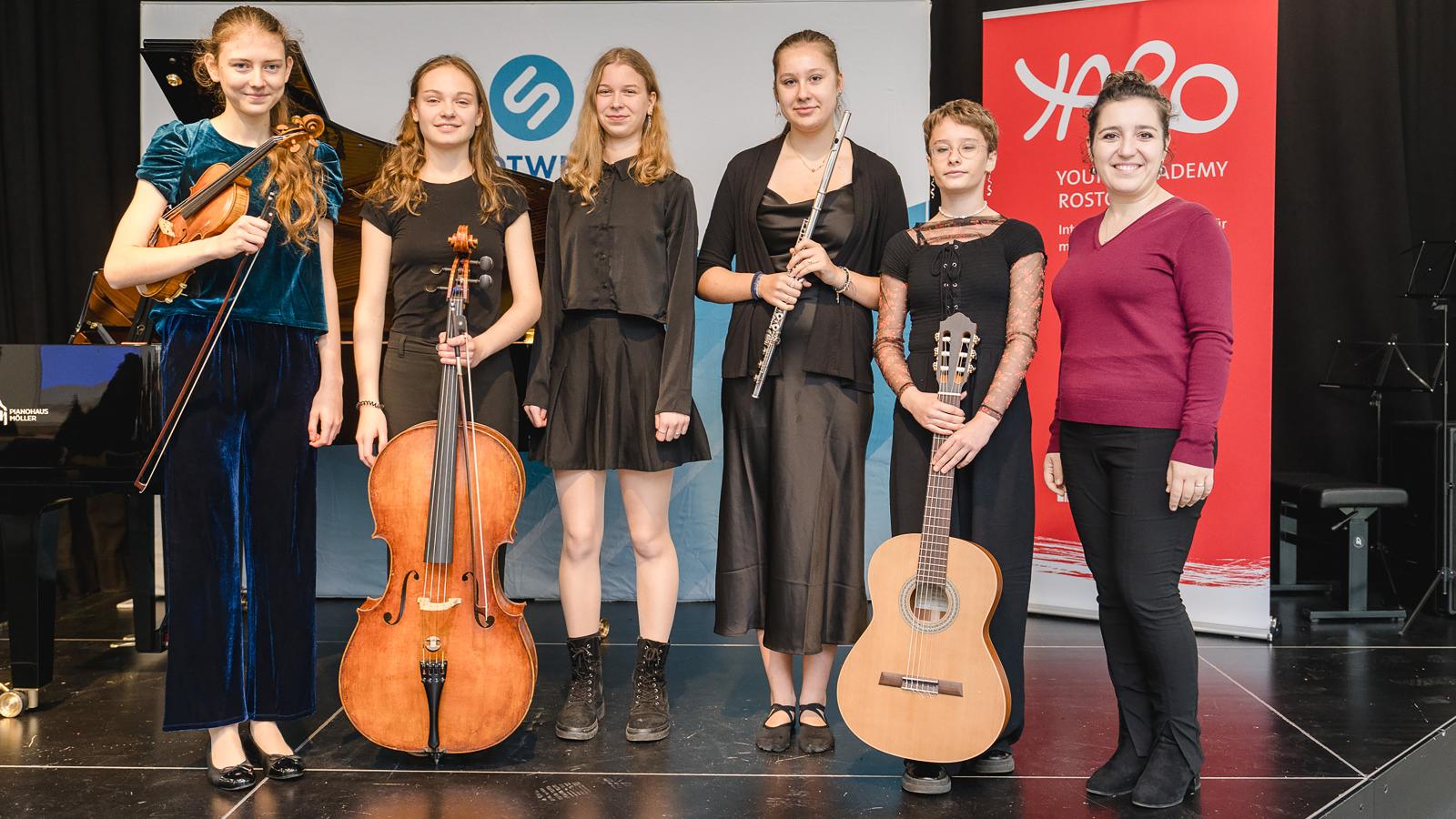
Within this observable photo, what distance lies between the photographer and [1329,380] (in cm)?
460

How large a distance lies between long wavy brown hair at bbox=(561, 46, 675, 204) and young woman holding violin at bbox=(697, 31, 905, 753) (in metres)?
0.23

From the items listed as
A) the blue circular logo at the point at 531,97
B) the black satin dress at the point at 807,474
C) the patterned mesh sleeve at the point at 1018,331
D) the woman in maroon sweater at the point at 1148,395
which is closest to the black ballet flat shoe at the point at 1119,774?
the woman in maroon sweater at the point at 1148,395

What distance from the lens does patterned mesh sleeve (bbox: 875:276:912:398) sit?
8.23 feet

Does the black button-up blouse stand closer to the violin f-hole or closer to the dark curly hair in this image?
the violin f-hole

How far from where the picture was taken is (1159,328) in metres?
2.28

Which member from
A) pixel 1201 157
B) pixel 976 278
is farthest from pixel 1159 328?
pixel 1201 157

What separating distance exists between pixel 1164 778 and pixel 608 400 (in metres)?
1.55

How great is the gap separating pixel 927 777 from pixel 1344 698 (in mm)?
1603

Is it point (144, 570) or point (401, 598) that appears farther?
point (144, 570)

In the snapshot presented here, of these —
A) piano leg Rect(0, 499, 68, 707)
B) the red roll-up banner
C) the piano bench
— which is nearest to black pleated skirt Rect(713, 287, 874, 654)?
the red roll-up banner

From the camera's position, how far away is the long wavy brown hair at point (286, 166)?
229cm

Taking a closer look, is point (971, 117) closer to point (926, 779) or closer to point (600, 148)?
point (600, 148)

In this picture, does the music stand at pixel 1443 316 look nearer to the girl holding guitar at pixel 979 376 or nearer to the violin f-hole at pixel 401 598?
the girl holding guitar at pixel 979 376

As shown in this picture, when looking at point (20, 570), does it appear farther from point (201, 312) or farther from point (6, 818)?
point (201, 312)
